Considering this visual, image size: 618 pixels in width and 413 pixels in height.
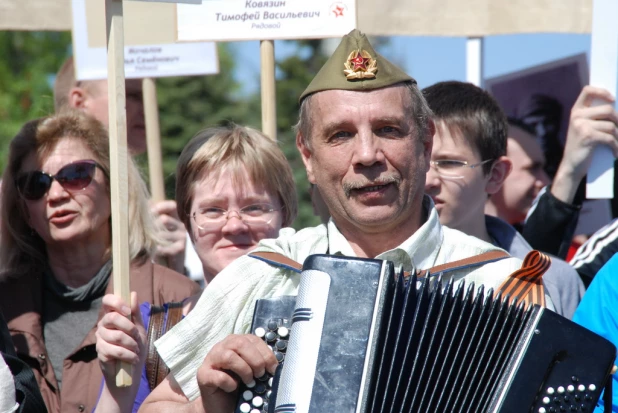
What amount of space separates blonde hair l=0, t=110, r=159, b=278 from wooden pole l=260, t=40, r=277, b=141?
0.60m

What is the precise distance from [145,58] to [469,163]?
1935mm

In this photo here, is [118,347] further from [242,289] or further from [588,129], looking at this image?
[588,129]

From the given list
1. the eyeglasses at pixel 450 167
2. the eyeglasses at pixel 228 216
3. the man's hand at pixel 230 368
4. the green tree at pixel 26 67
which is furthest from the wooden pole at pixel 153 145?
the green tree at pixel 26 67

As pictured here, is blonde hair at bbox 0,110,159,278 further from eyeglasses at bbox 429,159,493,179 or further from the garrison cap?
the garrison cap

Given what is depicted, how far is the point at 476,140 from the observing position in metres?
4.23

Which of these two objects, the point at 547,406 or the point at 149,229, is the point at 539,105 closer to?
the point at 149,229

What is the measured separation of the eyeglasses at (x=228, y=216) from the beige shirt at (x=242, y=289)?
811 mm

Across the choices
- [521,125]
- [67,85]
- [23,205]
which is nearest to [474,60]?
[521,125]

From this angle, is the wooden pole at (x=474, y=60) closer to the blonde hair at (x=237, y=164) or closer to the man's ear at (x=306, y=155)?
the blonde hair at (x=237, y=164)

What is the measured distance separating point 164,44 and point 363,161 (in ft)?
8.51

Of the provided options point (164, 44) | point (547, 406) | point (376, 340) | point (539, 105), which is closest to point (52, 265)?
point (164, 44)

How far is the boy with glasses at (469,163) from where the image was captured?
4109 millimetres

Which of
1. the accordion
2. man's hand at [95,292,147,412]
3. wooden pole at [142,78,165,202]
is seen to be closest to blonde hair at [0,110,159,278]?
wooden pole at [142,78,165,202]

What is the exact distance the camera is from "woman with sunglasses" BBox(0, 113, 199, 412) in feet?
13.2
